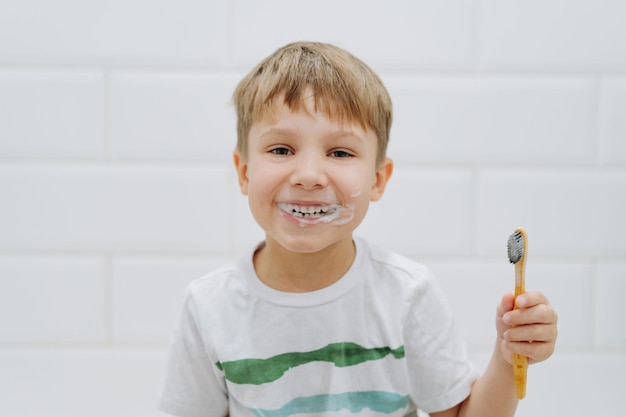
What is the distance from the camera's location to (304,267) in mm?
859

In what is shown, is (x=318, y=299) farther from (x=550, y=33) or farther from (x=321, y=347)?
(x=550, y=33)

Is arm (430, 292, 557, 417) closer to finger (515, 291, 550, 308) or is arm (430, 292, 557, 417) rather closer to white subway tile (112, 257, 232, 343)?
finger (515, 291, 550, 308)

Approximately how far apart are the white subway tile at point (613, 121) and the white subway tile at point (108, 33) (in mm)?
555

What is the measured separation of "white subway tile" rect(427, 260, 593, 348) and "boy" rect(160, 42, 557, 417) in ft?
0.67

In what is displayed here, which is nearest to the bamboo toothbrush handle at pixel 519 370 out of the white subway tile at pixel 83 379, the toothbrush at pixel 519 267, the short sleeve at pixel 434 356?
the toothbrush at pixel 519 267

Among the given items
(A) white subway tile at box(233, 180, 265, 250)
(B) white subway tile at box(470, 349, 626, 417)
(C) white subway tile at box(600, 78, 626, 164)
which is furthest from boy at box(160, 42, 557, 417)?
(C) white subway tile at box(600, 78, 626, 164)

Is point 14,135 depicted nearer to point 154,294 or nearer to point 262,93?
point 154,294

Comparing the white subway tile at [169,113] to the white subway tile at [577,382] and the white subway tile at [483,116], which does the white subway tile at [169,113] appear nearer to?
the white subway tile at [483,116]

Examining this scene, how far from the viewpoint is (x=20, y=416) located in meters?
1.08

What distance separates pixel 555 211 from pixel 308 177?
19.6 inches

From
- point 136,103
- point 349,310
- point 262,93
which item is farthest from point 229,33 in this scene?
point 349,310

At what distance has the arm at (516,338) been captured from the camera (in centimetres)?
72

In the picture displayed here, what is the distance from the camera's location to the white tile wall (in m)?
1.05

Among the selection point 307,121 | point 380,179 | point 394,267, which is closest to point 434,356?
point 394,267
